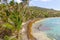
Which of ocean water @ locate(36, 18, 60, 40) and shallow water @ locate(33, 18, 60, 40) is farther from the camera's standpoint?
shallow water @ locate(33, 18, 60, 40)

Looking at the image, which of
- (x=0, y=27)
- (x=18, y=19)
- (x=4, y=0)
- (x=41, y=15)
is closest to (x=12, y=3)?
(x=4, y=0)

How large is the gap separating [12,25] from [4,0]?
83.7 ft

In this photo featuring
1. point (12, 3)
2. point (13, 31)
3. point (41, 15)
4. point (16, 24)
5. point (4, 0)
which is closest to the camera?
point (16, 24)

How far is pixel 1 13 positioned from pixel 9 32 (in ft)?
32.7

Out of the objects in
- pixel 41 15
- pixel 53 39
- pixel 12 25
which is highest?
pixel 12 25

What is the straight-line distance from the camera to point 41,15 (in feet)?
268

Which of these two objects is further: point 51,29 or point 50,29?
point 51,29

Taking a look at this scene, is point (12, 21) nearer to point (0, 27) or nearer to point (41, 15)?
point (0, 27)

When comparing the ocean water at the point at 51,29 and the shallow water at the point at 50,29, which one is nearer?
the ocean water at the point at 51,29

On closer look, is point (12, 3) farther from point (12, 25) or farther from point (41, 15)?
point (41, 15)

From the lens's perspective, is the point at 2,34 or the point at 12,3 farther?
the point at 12,3

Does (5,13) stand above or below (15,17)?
below

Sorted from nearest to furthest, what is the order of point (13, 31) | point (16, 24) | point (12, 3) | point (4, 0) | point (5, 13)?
point (16, 24)
point (13, 31)
point (5, 13)
point (12, 3)
point (4, 0)

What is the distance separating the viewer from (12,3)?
135ft
